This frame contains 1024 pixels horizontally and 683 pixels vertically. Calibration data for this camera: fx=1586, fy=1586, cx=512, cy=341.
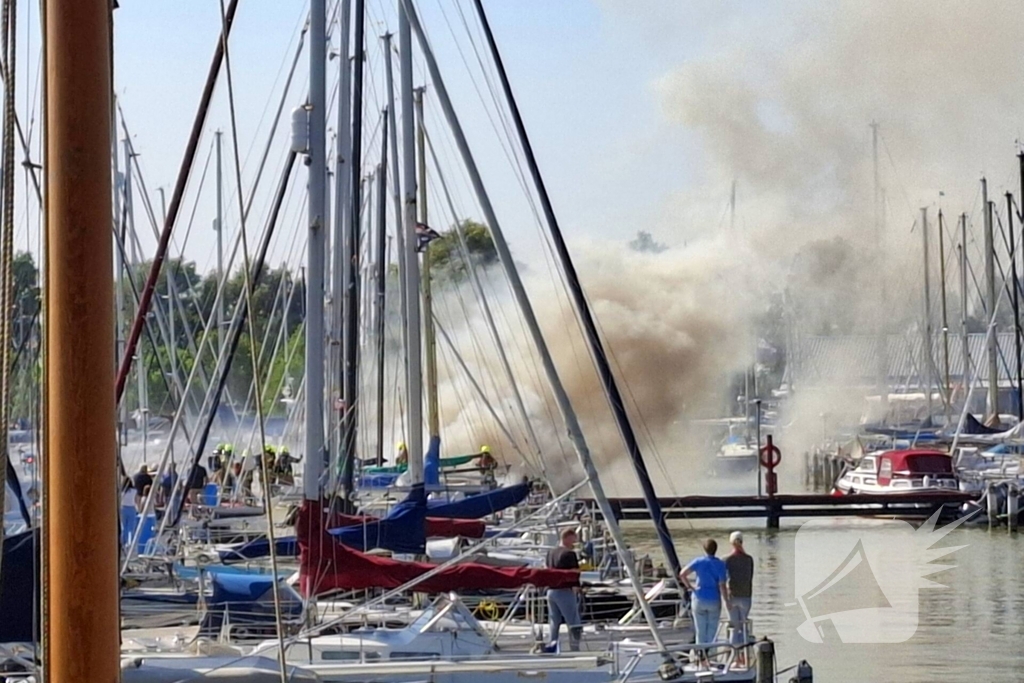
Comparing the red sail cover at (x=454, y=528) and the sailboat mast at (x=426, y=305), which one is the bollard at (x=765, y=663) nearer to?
the red sail cover at (x=454, y=528)

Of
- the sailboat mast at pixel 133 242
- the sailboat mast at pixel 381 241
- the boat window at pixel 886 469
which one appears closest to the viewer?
the sailboat mast at pixel 381 241

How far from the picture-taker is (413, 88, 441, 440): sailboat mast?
31891mm

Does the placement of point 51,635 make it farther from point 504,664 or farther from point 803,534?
point 803,534

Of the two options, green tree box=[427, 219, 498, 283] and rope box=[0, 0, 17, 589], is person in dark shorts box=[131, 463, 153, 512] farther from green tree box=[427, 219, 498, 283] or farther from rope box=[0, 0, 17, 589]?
green tree box=[427, 219, 498, 283]

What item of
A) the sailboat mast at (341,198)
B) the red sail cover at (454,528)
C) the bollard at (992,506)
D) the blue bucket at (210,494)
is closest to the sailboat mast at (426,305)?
the sailboat mast at (341,198)

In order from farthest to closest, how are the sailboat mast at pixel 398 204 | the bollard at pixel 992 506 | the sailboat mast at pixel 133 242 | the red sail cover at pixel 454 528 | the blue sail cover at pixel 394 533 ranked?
the bollard at pixel 992 506 < the sailboat mast at pixel 133 242 < the sailboat mast at pixel 398 204 < the red sail cover at pixel 454 528 < the blue sail cover at pixel 394 533

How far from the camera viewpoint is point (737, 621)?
16562 mm

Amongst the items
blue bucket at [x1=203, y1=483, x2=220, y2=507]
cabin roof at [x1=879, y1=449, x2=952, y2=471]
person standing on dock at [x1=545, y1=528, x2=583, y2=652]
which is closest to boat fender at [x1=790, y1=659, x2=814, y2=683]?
person standing on dock at [x1=545, y1=528, x2=583, y2=652]

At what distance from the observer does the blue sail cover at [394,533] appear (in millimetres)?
19094

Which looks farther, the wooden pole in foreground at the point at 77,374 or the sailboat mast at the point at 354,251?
the sailboat mast at the point at 354,251

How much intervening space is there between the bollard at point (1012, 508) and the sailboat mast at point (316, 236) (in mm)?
32762

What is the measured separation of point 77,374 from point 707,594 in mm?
12301

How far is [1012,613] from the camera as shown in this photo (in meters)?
30.6

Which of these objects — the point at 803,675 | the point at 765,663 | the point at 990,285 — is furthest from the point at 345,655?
the point at 990,285
